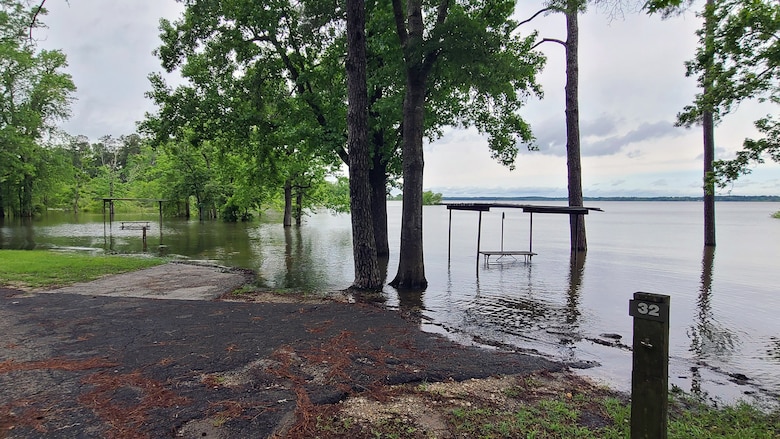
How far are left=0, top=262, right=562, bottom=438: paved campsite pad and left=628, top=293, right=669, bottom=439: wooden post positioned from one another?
1818 millimetres

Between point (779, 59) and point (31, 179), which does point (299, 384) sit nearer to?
point (779, 59)

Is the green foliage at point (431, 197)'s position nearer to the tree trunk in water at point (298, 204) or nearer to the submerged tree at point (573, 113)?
the tree trunk in water at point (298, 204)

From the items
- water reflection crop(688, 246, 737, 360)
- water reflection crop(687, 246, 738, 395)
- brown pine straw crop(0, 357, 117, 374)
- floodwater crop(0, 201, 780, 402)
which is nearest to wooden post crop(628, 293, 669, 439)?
floodwater crop(0, 201, 780, 402)

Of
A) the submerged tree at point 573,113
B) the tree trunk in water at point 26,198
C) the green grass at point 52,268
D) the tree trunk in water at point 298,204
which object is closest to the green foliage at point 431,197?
the tree trunk in water at point 298,204

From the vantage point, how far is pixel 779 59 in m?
6.51

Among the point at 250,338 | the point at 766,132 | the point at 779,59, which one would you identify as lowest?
the point at 250,338

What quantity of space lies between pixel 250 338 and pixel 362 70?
596cm

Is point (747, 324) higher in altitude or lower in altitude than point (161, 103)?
lower

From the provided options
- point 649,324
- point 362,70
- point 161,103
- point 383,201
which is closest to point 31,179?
point 161,103

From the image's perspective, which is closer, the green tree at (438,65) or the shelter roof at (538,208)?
the green tree at (438,65)

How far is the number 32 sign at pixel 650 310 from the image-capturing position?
7.75 feet

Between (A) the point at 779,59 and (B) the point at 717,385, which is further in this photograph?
(A) the point at 779,59

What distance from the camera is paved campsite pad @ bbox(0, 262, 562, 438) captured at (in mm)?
3070

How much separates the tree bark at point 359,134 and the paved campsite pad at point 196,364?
2368 mm
